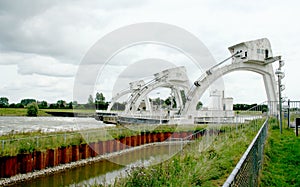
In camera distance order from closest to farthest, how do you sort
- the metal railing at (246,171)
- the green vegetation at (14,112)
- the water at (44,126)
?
the metal railing at (246,171) → the water at (44,126) → the green vegetation at (14,112)

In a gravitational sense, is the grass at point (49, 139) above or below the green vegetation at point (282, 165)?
below

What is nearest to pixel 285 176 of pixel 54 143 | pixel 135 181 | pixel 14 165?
pixel 135 181

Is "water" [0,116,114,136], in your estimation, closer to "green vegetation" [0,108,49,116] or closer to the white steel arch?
the white steel arch

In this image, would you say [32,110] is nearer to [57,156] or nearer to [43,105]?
[43,105]

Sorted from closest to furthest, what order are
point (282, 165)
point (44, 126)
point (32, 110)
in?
point (282, 165) → point (44, 126) → point (32, 110)

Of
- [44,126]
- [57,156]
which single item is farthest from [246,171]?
[44,126]

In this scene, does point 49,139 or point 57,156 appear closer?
point 57,156

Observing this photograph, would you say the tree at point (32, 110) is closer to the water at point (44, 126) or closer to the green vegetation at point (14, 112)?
the green vegetation at point (14, 112)

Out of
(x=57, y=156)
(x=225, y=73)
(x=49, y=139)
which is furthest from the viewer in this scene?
(x=225, y=73)

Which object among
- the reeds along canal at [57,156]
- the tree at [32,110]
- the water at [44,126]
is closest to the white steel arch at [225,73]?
the reeds along canal at [57,156]

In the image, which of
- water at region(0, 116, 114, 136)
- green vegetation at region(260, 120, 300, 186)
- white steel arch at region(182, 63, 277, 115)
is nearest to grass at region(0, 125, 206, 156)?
water at region(0, 116, 114, 136)

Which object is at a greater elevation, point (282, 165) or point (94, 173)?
point (282, 165)

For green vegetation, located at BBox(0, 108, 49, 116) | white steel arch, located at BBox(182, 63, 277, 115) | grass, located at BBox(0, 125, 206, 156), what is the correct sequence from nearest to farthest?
grass, located at BBox(0, 125, 206, 156)
white steel arch, located at BBox(182, 63, 277, 115)
green vegetation, located at BBox(0, 108, 49, 116)

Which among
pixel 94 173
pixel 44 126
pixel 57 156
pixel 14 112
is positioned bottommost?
pixel 94 173
